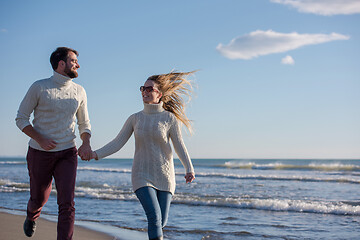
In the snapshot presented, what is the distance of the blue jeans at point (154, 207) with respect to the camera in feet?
13.0

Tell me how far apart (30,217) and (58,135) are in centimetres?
117

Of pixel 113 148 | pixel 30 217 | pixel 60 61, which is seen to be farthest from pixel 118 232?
pixel 60 61

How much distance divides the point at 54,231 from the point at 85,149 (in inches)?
111

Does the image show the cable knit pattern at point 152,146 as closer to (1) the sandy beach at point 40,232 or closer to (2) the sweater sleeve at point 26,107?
(2) the sweater sleeve at point 26,107

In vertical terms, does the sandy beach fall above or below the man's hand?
below

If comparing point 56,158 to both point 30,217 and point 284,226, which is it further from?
point 284,226

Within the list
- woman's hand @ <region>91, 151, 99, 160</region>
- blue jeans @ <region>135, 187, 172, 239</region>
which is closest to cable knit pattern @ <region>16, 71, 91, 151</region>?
woman's hand @ <region>91, 151, 99, 160</region>

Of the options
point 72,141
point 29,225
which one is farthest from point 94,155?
point 29,225

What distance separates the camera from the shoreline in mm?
6168

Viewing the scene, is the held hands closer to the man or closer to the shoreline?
the man

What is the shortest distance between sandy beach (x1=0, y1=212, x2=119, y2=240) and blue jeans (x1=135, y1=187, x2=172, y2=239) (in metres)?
2.50

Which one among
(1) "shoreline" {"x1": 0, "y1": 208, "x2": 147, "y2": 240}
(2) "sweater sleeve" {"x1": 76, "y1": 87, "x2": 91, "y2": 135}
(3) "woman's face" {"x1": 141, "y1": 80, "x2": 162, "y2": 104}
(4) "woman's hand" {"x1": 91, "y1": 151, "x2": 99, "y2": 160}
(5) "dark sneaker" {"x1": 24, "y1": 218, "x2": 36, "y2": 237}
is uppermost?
(3) "woman's face" {"x1": 141, "y1": 80, "x2": 162, "y2": 104}

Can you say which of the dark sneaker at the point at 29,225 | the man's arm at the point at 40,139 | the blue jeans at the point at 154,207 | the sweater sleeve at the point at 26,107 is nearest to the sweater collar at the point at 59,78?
the sweater sleeve at the point at 26,107

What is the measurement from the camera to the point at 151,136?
14.1 ft
